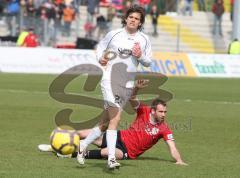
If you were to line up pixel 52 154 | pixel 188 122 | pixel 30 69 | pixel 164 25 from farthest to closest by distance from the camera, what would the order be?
pixel 164 25 < pixel 30 69 < pixel 188 122 < pixel 52 154

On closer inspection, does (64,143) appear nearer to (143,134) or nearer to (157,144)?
(143,134)

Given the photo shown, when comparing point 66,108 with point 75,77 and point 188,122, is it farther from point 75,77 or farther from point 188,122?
point 75,77

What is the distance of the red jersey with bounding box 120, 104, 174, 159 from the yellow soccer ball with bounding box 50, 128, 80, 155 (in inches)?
28.7

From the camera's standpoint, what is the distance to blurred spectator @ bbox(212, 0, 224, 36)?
4375cm

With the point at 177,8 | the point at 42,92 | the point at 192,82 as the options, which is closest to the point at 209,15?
the point at 177,8

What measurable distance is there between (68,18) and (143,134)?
30.4 m

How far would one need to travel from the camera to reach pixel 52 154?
11.6m

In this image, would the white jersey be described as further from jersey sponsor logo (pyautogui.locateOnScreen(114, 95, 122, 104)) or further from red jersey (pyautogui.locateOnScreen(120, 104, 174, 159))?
red jersey (pyautogui.locateOnScreen(120, 104, 174, 159))

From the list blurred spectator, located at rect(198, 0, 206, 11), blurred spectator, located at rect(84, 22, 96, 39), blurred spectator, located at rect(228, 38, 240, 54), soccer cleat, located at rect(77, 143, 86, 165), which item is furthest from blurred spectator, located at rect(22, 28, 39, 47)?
soccer cleat, located at rect(77, 143, 86, 165)

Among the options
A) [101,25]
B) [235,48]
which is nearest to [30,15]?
[101,25]

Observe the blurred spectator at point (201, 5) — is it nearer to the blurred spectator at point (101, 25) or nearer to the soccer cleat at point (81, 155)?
the blurred spectator at point (101, 25)

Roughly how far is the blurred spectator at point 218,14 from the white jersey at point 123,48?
111ft

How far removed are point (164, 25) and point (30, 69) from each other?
12855 mm

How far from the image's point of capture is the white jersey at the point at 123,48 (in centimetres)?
1035
